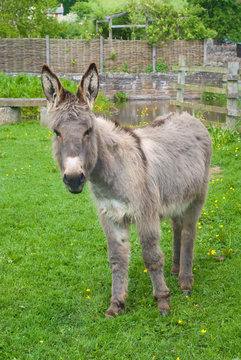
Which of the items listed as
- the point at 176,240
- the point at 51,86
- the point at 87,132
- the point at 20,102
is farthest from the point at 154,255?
the point at 20,102

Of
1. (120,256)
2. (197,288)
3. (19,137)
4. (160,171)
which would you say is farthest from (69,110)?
(19,137)

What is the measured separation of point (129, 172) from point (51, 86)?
96 centimetres

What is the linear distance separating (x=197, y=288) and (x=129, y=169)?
1535mm

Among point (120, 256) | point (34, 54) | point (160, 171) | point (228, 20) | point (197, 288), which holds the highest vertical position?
point (228, 20)

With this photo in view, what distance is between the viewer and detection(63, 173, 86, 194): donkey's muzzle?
9.62 ft

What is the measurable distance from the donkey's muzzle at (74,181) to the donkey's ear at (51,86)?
665 mm

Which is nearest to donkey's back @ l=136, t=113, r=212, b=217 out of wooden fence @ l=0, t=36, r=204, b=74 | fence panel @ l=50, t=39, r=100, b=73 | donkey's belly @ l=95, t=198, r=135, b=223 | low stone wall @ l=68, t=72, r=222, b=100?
donkey's belly @ l=95, t=198, r=135, b=223

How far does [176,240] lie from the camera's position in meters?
4.49

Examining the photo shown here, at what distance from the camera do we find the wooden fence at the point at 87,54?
76.0ft

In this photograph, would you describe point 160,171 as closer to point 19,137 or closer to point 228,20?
point 19,137

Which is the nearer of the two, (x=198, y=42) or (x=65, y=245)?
(x=65, y=245)

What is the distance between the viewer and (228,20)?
3203 centimetres

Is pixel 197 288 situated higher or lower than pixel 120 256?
lower

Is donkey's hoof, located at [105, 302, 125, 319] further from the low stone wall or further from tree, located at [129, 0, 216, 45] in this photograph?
tree, located at [129, 0, 216, 45]
